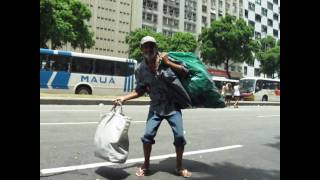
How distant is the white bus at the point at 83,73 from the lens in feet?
80.7

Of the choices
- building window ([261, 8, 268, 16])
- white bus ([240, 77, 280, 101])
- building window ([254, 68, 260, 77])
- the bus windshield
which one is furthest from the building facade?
white bus ([240, 77, 280, 101])

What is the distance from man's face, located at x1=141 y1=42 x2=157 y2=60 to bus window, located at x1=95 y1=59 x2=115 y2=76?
22.4 metres

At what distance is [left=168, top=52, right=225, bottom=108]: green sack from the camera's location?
5.15m

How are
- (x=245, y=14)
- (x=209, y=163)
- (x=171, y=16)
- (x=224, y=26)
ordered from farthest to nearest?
1. (x=245, y=14)
2. (x=171, y=16)
3. (x=224, y=26)
4. (x=209, y=163)

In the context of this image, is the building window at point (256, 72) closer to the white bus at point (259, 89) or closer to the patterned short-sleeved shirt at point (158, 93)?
the white bus at point (259, 89)

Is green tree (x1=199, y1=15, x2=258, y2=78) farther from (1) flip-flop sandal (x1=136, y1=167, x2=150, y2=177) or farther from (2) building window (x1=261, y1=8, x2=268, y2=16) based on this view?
(1) flip-flop sandal (x1=136, y1=167, x2=150, y2=177)

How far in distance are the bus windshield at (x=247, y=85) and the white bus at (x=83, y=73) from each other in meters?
15.9

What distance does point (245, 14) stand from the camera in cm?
8444

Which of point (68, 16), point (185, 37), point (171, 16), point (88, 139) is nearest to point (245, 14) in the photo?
point (171, 16)

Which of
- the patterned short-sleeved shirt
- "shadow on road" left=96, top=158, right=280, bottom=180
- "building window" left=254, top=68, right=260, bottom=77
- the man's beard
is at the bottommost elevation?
"shadow on road" left=96, top=158, right=280, bottom=180

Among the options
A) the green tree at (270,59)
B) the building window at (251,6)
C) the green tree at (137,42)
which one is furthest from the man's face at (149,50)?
the building window at (251,6)

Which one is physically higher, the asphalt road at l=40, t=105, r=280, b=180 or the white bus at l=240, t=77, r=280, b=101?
the white bus at l=240, t=77, r=280, b=101
